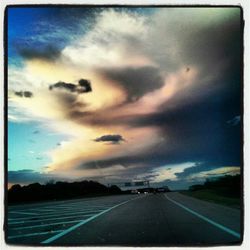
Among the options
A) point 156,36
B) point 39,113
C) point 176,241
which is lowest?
point 176,241

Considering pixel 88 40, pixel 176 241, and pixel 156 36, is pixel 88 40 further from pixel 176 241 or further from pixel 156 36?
pixel 176 241

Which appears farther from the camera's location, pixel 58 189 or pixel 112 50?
pixel 58 189

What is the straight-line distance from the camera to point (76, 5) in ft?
27.1

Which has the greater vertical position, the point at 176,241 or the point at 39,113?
the point at 39,113

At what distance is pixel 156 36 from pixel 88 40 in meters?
1.09

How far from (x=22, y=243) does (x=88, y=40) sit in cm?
334

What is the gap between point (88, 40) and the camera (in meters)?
8.63

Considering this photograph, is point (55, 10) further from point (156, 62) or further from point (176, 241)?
point (176, 241)

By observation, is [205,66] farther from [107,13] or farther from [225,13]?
[107,13]

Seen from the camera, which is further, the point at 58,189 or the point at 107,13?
the point at 58,189

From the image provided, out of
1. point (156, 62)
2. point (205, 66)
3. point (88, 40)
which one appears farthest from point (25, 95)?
point (205, 66)

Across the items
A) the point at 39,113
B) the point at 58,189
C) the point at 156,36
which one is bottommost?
the point at 58,189

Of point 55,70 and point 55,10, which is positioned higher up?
point 55,10

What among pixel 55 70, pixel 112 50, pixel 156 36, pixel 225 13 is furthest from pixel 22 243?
pixel 225 13
